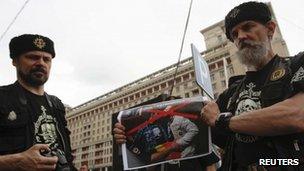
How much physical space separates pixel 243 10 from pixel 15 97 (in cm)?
200

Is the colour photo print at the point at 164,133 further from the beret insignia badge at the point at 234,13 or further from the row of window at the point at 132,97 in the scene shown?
the row of window at the point at 132,97

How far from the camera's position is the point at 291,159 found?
1725 mm

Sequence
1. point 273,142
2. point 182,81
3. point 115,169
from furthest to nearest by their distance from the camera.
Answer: point 182,81 < point 115,169 < point 273,142

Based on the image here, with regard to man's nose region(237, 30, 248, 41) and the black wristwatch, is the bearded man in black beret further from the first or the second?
man's nose region(237, 30, 248, 41)

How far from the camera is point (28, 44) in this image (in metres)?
3.02

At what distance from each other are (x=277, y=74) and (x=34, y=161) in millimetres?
A: 1727

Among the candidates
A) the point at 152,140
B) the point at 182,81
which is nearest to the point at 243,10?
the point at 152,140

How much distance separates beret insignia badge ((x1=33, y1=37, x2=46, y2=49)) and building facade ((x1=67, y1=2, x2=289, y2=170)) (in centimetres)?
4211

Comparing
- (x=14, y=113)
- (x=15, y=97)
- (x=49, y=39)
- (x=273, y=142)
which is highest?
(x=49, y=39)

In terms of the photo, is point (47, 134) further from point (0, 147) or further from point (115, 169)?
point (115, 169)

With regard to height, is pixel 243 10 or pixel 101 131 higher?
pixel 101 131

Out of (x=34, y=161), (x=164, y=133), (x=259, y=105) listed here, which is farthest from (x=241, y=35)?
(x=34, y=161)

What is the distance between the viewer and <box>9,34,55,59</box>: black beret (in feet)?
9.81

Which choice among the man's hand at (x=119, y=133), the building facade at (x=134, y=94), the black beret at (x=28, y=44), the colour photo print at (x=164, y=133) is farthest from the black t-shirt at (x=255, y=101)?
the building facade at (x=134, y=94)
